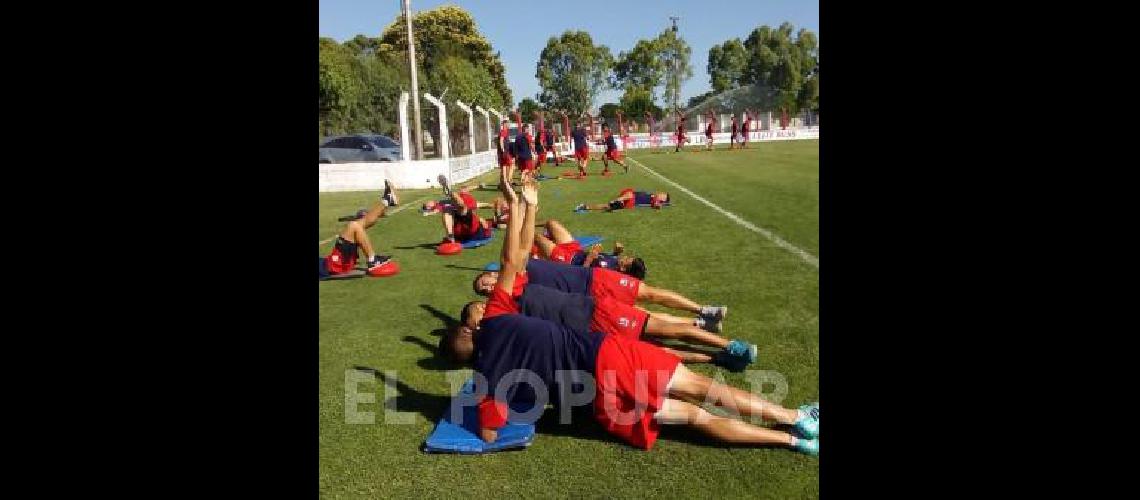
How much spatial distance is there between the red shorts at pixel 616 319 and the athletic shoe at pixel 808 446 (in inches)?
53.6

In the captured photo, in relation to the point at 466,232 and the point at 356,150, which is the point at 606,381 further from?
the point at 356,150

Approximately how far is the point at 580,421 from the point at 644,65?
269 feet

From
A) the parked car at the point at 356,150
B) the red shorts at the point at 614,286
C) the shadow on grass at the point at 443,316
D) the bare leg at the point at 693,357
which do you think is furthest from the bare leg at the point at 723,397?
the parked car at the point at 356,150

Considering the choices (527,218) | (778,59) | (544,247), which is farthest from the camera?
(778,59)

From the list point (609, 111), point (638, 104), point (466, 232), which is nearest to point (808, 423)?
point (466, 232)

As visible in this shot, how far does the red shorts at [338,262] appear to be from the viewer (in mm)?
8898

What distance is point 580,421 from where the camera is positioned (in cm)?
416

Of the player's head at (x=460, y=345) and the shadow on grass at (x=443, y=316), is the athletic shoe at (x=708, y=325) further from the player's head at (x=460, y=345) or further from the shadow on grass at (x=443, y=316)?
the shadow on grass at (x=443, y=316)

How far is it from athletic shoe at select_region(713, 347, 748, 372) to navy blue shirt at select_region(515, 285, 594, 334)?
1112 millimetres

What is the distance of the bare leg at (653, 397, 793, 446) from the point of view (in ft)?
12.1

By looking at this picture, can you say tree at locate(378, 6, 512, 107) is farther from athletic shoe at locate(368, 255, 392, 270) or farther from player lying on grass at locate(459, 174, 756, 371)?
player lying on grass at locate(459, 174, 756, 371)
